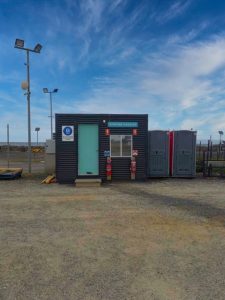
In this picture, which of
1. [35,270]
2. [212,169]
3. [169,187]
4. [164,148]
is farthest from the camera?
[212,169]

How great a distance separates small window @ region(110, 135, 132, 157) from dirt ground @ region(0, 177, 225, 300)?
13.6ft

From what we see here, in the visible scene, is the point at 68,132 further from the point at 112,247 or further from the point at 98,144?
the point at 112,247

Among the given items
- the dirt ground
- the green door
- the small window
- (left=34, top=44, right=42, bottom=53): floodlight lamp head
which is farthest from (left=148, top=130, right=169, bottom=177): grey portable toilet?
(left=34, top=44, right=42, bottom=53): floodlight lamp head

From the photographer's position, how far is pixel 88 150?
14.2 metres

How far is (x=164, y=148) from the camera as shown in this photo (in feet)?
48.5

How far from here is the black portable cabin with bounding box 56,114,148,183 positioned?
46.0ft

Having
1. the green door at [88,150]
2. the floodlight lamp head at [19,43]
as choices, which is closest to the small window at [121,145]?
the green door at [88,150]

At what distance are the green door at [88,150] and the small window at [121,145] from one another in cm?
69

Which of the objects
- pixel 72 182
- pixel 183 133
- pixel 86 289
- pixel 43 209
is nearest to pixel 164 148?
pixel 183 133

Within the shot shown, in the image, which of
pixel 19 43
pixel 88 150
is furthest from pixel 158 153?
pixel 19 43

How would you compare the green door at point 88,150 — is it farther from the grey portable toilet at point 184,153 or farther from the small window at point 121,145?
the grey portable toilet at point 184,153

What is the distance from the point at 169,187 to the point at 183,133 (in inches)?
132

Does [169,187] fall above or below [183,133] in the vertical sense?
below

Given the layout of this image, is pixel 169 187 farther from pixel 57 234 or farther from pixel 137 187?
pixel 57 234
